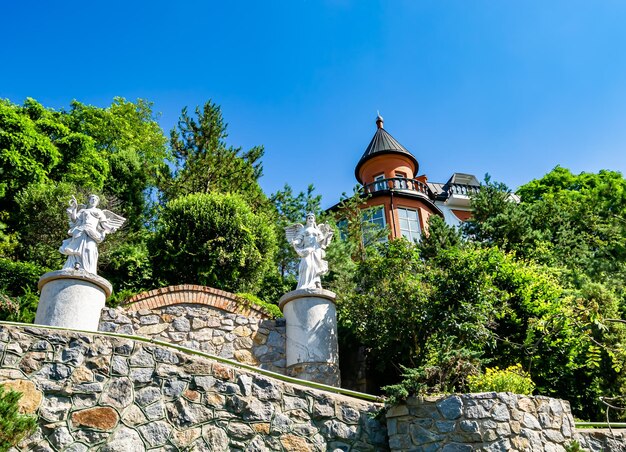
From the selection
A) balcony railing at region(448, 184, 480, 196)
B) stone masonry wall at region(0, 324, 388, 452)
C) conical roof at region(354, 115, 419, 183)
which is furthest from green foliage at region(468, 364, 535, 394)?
balcony railing at region(448, 184, 480, 196)

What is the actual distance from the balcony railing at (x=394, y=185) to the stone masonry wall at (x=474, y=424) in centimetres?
1760

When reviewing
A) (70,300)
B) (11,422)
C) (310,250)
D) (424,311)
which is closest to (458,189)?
(424,311)

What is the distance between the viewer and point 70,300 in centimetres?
884

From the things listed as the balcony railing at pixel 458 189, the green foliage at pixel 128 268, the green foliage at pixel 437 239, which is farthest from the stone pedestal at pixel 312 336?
the balcony railing at pixel 458 189

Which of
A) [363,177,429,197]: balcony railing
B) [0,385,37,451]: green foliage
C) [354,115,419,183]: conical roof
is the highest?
[354,115,419,183]: conical roof

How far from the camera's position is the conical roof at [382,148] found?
26156mm

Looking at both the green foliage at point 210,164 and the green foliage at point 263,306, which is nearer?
the green foliage at point 263,306

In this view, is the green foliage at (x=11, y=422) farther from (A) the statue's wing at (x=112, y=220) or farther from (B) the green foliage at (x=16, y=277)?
(B) the green foliage at (x=16, y=277)

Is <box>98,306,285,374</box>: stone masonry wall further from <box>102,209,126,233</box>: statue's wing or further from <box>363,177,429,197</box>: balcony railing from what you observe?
<box>363,177,429,197</box>: balcony railing

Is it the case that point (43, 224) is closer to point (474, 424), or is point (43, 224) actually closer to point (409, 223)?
point (474, 424)

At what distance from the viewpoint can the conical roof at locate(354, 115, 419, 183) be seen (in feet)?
85.8

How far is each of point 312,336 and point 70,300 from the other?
12.9 feet

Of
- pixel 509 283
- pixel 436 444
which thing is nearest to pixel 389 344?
pixel 509 283

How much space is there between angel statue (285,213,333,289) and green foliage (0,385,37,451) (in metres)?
5.26
